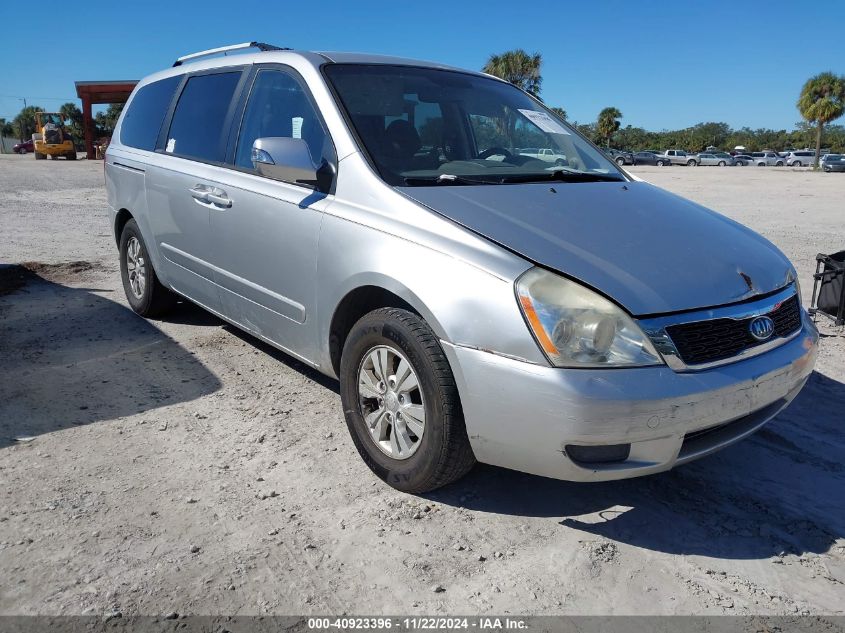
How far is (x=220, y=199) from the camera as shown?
3.79 metres

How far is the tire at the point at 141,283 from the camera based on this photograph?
5.07m

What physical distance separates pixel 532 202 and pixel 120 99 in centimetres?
4005

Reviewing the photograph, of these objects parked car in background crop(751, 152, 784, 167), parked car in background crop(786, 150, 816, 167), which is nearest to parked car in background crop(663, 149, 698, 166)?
parked car in background crop(751, 152, 784, 167)

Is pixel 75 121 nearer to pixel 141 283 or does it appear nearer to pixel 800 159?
pixel 800 159

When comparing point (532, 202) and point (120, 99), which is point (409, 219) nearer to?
point (532, 202)

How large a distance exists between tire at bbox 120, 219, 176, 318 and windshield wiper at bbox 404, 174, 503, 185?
2771 mm

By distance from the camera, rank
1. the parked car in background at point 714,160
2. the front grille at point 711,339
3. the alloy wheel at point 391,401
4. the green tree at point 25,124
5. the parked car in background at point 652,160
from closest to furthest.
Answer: the front grille at point 711,339, the alloy wheel at point 391,401, the parked car in background at point 714,160, the parked car in background at point 652,160, the green tree at point 25,124

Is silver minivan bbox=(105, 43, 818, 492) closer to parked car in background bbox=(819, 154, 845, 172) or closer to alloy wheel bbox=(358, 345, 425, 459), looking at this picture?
alloy wheel bbox=(358, 345, 425, 459)

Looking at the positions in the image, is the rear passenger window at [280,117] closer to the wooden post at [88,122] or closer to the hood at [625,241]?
the hood at [625,241]

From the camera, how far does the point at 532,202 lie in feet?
9.64

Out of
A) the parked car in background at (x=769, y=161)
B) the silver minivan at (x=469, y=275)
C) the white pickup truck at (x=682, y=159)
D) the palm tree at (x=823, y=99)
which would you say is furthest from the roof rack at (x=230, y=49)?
the parked car in background at (x=769, y=161)

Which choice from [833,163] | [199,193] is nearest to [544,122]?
[199,193]

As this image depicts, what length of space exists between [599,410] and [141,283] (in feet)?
13.6

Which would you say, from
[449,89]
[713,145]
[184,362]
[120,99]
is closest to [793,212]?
[449,89]
